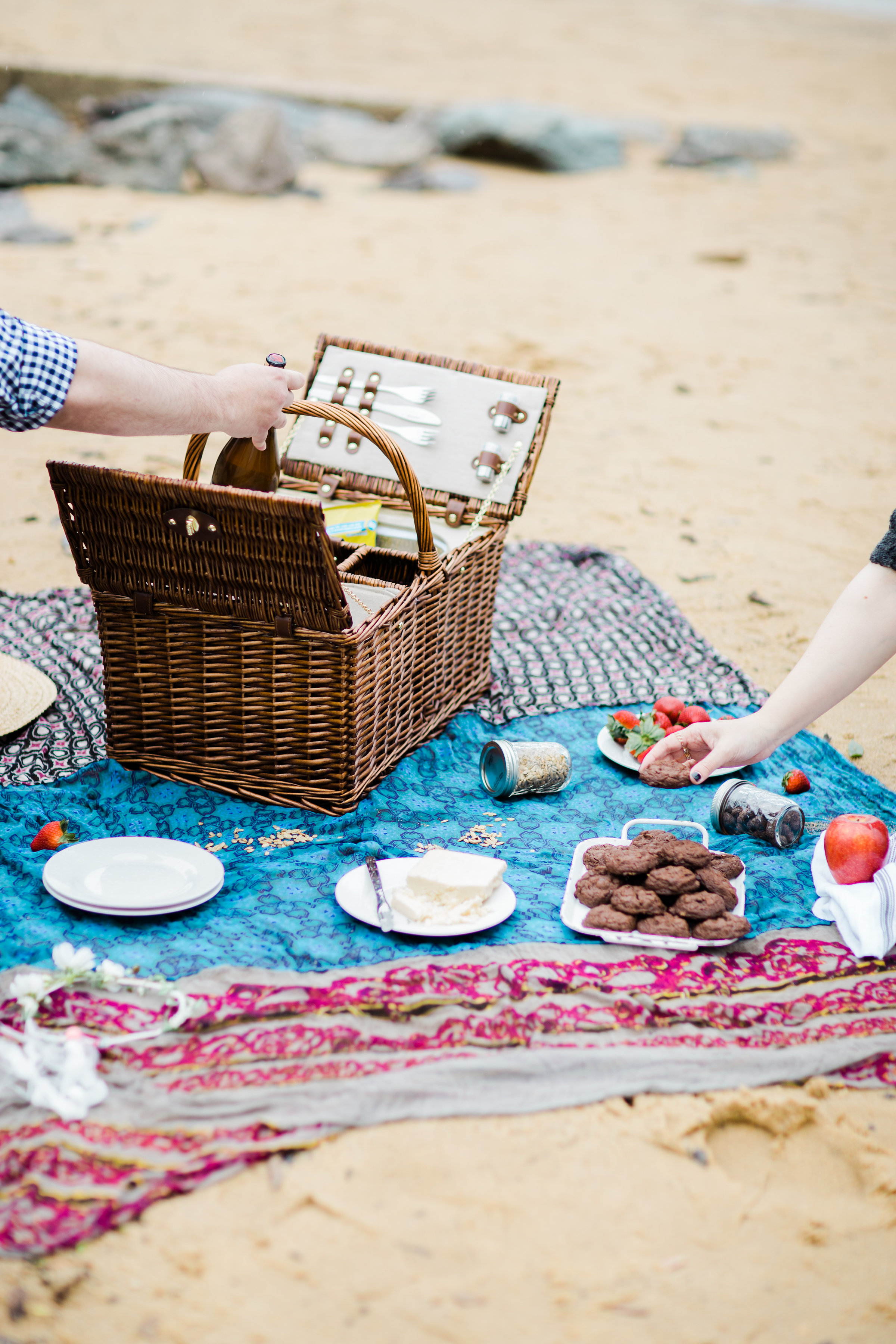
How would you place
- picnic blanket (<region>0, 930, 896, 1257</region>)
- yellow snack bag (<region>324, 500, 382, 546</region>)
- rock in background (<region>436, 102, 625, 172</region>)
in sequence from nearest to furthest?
picnic blanket (<region>0, 930, 896, 1257</region>) → yellow snack bag (<region>324, 500, 382, 546</region>) → rock in background (<region>436, 102, 625, 172</region>)

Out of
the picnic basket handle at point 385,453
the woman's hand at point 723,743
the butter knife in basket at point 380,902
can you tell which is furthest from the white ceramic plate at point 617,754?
the butter knife in basket at point 380,902

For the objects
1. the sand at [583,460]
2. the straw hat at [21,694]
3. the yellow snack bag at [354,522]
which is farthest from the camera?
the yellow snack bag at [354,522]

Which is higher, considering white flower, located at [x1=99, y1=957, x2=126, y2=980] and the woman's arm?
the woman's arm

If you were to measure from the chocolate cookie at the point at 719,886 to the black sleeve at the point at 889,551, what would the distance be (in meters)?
0.73

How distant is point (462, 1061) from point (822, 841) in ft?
3.60

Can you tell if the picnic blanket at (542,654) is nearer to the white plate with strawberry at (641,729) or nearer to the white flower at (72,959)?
the white plate with strawberry at (641,729)

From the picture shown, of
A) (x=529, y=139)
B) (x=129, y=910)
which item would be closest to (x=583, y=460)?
(x=129, y=910)

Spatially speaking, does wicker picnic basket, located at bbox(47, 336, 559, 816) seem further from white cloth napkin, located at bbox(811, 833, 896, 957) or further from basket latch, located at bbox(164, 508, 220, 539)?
white cloth napkin, located at bbox(811, 833, 896, 957)

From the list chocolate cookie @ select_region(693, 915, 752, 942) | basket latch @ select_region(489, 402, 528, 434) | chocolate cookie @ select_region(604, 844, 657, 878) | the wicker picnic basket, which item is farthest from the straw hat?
chocolate cookie @ select_region(693, 915, 752, 942)

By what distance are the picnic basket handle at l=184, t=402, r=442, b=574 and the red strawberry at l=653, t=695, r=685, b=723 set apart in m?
0.75

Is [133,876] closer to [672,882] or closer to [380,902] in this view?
[380,902]

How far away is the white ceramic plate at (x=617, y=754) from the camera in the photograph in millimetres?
3068

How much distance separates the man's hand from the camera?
2.53m

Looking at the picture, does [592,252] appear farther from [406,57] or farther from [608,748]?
[406,57]
